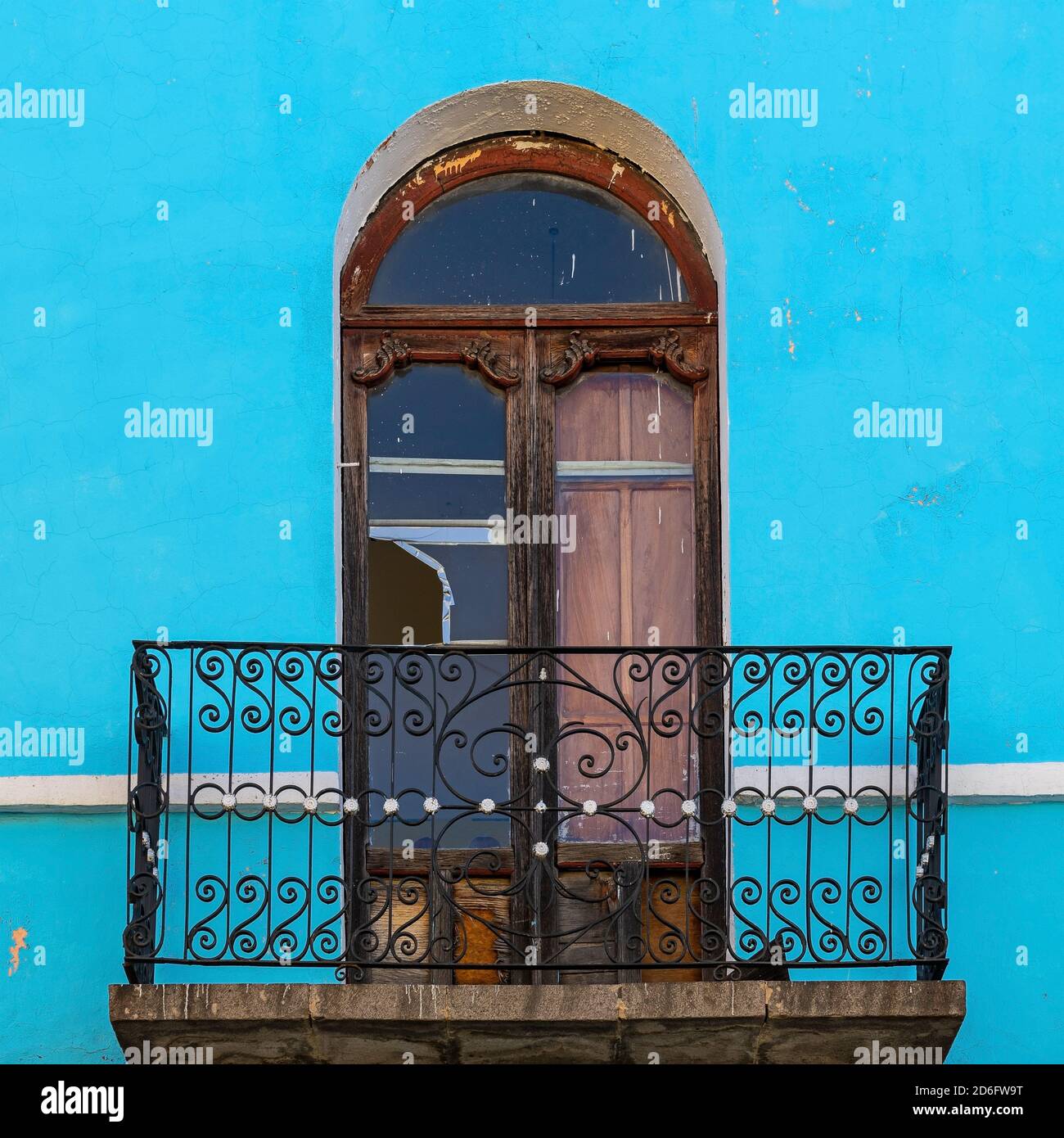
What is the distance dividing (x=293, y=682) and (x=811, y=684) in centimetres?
204

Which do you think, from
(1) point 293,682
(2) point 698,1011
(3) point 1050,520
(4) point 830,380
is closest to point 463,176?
(4) point 830,380

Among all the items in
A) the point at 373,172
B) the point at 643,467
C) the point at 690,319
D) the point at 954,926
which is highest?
the point at 373,172

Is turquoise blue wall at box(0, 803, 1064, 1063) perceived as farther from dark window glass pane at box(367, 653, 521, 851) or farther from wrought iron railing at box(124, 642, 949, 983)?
dark window glass pane at box(367, 653, 521, 851)

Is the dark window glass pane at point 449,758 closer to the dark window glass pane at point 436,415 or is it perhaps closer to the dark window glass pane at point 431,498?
the dark window glass pane at point 431,498

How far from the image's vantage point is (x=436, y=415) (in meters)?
8.09

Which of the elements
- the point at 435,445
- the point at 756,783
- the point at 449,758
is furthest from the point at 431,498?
the point at 756,783

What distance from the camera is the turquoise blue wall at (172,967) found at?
7.29m

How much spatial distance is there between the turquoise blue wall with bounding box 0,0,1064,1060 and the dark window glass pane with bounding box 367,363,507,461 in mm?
392

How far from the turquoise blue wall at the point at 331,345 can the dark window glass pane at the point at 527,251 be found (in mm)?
483

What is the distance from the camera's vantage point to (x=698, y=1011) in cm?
674

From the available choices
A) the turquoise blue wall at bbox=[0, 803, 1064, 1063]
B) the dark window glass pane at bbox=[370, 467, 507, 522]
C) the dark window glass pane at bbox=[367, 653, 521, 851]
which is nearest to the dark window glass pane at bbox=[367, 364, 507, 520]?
the dark window glass pane at bbox=[370, 467, 507, 522]

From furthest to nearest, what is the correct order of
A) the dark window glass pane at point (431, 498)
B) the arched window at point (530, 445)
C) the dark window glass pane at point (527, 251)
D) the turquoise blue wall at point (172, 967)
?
the dark window glass pane at point (527, 251)
the dark window glass pane at point (431, 498)
the arched window at point (530, 445)
the turquoise blue wall at point (172, 967)

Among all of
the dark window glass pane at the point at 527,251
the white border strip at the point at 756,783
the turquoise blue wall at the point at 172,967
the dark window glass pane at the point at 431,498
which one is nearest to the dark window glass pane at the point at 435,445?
the dark window glass pane at the point at 431,498

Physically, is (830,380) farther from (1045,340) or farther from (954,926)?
(954,926)
